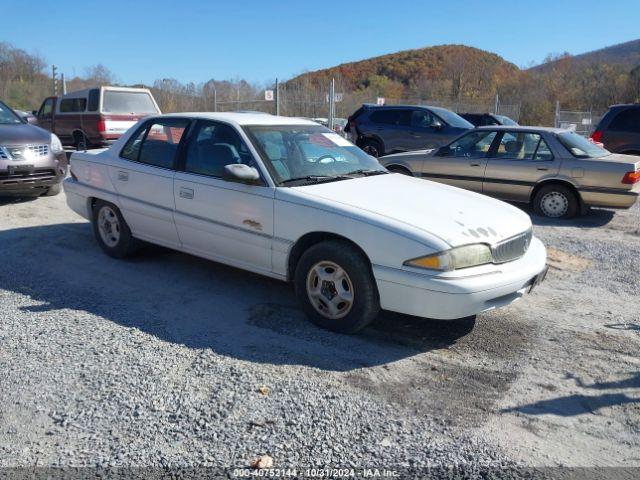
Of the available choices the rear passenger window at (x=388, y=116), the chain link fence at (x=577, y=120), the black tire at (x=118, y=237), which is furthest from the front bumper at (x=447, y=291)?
the chain link fence at (x=577, y=120)

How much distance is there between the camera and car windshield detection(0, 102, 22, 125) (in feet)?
30.9

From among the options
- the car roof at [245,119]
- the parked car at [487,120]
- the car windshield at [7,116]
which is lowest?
the car roof at [245,119]

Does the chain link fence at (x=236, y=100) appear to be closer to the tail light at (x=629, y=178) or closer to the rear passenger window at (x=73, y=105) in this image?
the rear passenger window at (x=73, y=105)

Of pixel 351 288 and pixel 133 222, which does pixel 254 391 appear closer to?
pixel 351 288

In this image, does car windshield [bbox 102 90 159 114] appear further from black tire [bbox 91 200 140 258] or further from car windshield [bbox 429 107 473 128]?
black tire [bbox 91 200 140 258]

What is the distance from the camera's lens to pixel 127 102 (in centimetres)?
1459

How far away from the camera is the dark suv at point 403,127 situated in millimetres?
13797

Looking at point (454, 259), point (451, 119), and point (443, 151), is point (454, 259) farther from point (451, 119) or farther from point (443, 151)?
point (451, 119)

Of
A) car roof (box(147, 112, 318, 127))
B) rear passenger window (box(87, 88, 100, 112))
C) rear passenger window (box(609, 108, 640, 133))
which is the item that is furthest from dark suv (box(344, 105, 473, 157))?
car roof (box(147, 112, 318, 127))

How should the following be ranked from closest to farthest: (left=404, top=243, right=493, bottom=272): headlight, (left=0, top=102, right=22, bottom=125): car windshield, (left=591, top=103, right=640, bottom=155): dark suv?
(left=404, top=243, right=493, bottom=272): headlight < (left=0, top=102, right=22, bottom=125): car windshield < (left=591, top=103, right=640, bottom=155): dark suv

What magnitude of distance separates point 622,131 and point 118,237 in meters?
10.4

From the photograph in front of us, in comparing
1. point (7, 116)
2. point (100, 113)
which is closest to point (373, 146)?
point (100, 113)

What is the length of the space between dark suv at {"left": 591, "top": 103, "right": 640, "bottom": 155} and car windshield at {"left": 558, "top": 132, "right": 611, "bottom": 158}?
3.13 meters

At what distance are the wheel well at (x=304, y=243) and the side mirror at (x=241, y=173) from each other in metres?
0.65
